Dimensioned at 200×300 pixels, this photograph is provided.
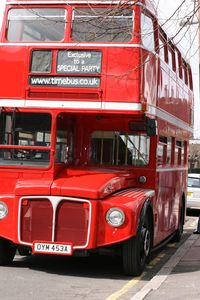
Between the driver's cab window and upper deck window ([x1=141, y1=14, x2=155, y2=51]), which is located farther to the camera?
upper deck window ([x1=141, y1=14, x2=155, y2=51])

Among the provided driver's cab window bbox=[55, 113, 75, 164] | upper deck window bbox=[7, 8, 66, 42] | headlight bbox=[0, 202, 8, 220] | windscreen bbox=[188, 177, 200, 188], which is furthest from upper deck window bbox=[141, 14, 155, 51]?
windscreen bbox=[188, 177, 200, 188]

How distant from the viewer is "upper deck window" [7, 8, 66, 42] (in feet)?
31.2

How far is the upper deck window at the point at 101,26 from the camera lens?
359 inches

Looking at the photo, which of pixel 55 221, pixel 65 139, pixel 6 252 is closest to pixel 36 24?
pixel 65 139

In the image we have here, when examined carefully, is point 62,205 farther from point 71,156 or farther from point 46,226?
point 71,156

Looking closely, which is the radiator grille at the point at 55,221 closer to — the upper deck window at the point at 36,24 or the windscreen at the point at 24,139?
the windscreen at the point at 24,139

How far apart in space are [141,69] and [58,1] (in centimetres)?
181

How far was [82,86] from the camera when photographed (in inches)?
363

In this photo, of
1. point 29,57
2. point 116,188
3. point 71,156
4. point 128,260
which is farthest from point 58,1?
point 128,260

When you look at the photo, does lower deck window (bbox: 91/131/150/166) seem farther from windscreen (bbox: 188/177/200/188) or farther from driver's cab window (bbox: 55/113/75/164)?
windscreen (bbox: 188/177/200/188)

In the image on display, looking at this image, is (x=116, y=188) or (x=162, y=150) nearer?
(x=116, y=188)

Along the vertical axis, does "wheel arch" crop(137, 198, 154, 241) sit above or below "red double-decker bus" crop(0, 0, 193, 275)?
below

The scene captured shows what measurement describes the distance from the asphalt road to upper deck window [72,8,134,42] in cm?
367

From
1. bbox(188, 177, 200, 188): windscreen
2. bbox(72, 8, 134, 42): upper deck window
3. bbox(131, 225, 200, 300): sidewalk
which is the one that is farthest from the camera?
bbox(188, 177, 200, 188): windscreen
